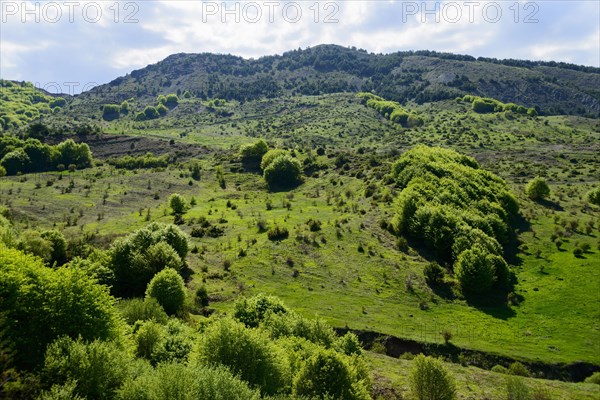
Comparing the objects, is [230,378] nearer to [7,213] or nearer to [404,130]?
[7,213]

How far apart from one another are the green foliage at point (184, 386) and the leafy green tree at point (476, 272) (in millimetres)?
42059

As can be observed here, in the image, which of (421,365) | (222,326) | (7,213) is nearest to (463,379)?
(421,365)

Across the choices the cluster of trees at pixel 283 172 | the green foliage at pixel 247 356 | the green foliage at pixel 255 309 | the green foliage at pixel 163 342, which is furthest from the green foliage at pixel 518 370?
the cluster of trees at pixel 283 172

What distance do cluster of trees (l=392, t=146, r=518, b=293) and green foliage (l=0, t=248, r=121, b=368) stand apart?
152 feet

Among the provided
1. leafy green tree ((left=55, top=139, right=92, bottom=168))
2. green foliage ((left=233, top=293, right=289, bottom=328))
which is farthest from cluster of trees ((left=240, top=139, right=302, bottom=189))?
green foliage ((left=233, top=293, right=289, bottom=328))

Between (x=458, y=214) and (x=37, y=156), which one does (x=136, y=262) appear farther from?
(x=37, y=156)

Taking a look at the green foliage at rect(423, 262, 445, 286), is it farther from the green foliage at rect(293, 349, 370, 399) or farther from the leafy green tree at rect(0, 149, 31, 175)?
the leafy green tree at rect(0, 149, 31, 175)

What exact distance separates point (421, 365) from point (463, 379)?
954 centimetres

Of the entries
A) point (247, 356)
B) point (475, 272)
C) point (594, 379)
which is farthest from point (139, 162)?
point (594, 379)

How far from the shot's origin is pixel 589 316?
51.4m

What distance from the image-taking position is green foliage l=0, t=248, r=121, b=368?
990 inches

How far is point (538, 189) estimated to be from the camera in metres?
95.1

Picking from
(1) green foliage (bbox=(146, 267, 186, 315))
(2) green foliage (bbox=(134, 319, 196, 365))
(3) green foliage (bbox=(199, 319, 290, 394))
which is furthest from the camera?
(1) green foliage (bbox=(146, 267, 186, 315))

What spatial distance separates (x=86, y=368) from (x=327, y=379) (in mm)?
14308
